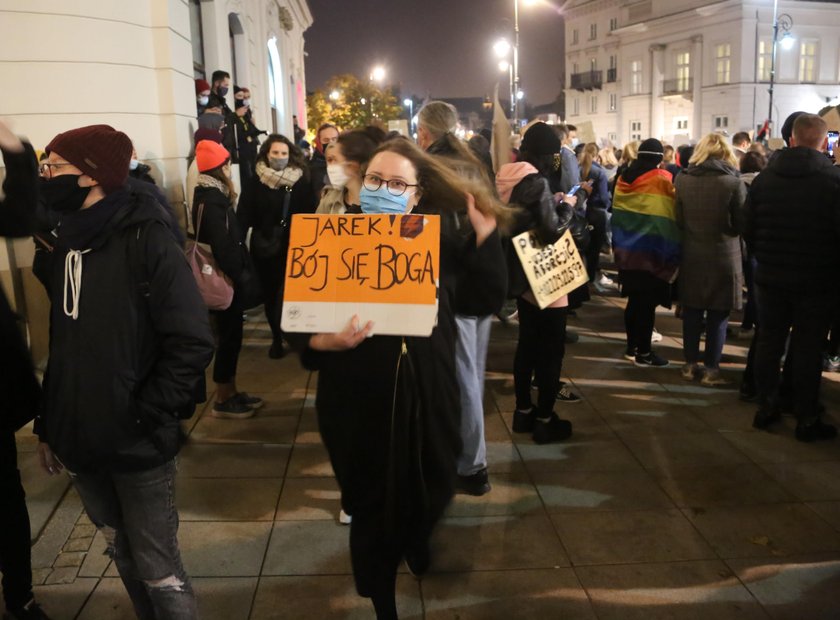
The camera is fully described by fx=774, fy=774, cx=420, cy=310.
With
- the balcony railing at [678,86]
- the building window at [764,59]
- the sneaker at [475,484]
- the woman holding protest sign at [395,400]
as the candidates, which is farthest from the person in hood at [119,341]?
the balcony railing at [678,86]

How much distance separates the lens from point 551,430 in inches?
210

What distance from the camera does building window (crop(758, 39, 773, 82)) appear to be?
45.2 meters

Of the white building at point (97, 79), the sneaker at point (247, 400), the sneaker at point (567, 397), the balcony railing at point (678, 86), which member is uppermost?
the balcony railing at point (678, 86)

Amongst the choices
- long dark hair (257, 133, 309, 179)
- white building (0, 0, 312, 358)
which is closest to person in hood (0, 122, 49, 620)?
white building (0, 0, 312, 358)

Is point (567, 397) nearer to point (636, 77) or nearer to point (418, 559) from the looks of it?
point (418, 559)

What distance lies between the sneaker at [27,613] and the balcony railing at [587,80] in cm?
6098

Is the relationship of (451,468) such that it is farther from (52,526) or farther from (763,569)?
(52,526)

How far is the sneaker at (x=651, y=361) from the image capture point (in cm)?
723

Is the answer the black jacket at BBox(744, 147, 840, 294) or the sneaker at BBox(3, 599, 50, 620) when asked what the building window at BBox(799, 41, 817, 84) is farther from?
the sneaker at BBox(3, 599, 50, 620)

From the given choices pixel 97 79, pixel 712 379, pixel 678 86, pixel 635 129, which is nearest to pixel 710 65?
pixel 678 86

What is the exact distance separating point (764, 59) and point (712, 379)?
45320 mm

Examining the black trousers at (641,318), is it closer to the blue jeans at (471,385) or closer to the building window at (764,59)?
the blue jeans at (471,385)

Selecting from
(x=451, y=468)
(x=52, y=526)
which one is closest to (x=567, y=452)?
(x=451, y=468)

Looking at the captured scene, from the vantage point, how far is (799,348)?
17.3ft
